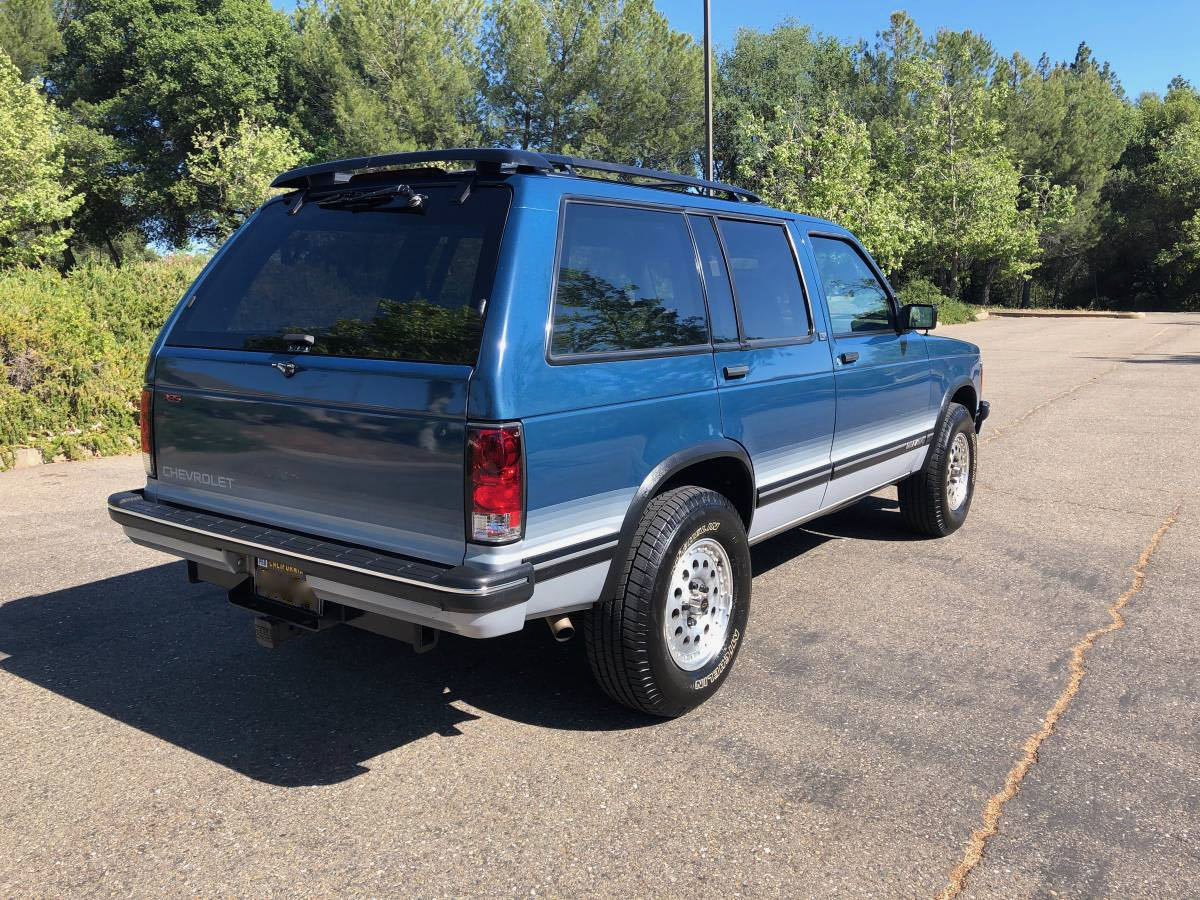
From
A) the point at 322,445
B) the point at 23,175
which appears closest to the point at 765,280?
the point at 322,445

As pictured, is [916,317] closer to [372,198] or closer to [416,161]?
[416,161]

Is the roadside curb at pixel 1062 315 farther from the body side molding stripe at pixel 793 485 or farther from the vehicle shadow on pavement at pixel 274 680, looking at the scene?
the vehicle shadow on pavement at pixel 274 680

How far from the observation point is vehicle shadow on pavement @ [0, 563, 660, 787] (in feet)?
11.4

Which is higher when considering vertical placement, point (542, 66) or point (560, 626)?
point (542, 66)

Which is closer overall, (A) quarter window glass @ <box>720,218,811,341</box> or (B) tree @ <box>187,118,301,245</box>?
(A) quarter window glass @ <box>720,218,811,341</box>

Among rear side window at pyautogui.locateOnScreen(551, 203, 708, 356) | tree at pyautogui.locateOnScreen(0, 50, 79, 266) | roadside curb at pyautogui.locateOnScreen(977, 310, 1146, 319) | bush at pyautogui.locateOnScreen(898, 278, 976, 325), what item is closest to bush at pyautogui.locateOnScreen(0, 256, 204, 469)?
rear side window at pyautogui.locateOnScreen(551, 203, 708, 356)

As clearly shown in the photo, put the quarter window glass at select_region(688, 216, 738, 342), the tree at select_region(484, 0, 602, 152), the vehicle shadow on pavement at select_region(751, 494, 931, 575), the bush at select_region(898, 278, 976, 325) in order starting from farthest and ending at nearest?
the tree at select_region(484, 0, 602, 152)
the bush at select_region(898, 278, 976, 325)
the vehicle shadow on pavement at select_region(751, 494, 931, 575)
the quarter window glass at select_region(688, 216, 738, 342)

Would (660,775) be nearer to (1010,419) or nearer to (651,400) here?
(651,400)

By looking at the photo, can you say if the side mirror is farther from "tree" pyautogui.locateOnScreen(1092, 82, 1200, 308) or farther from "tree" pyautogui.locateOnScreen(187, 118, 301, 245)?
"tree" pyautogui.locateOnScreen(1092, 82, 1200, 308)

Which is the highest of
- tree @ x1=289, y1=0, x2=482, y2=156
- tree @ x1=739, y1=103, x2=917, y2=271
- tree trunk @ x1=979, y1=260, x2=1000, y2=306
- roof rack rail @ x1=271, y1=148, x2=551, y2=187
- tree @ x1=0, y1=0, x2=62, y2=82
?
tree @ x1=0, y1=0, x2=62, y2=82

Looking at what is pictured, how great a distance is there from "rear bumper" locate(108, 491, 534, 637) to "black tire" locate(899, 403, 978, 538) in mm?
3741

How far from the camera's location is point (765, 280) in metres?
4.39

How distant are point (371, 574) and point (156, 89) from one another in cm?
4325

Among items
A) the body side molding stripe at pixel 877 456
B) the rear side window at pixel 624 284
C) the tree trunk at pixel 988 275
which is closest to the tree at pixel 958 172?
the tree trunk at pixel 988 275
